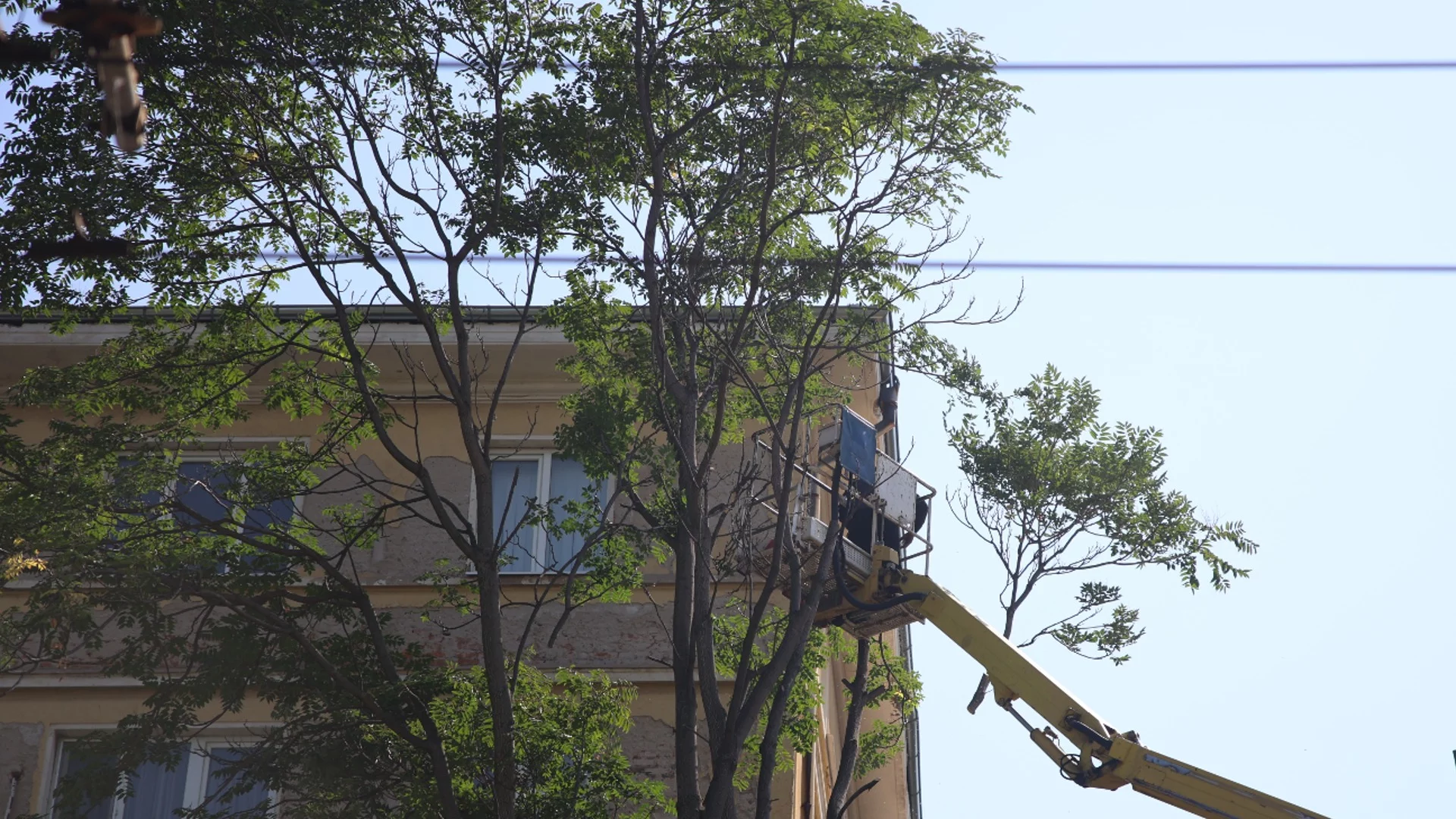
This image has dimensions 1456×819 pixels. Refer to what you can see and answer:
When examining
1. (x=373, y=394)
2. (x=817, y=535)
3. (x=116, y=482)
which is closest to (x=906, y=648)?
(x=817, y=535)

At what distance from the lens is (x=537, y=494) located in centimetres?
1602

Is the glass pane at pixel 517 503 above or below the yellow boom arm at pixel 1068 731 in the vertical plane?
above

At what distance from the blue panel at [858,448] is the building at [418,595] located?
790 mm

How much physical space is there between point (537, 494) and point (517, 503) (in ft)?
0.87

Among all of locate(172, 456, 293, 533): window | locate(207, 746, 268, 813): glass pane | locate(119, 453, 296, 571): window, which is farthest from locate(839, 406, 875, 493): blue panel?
locate(207, 746, 268, 813): glass pane

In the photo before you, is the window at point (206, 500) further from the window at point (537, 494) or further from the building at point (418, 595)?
the window at point (537, 494)

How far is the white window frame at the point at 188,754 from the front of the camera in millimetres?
14273

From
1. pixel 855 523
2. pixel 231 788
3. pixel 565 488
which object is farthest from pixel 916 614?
pixel 231 788

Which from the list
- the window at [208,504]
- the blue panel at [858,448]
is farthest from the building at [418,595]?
the blue panel at [858,448]

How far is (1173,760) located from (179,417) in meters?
9.08

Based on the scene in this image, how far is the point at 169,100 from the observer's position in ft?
38.0

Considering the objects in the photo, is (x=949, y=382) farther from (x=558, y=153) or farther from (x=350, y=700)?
(x=350, y=700)

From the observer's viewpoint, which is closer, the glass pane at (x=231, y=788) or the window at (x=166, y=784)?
the glass pane at (x=231, y=788)

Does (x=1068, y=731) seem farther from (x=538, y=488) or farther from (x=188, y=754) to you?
(x=188, y=754)
